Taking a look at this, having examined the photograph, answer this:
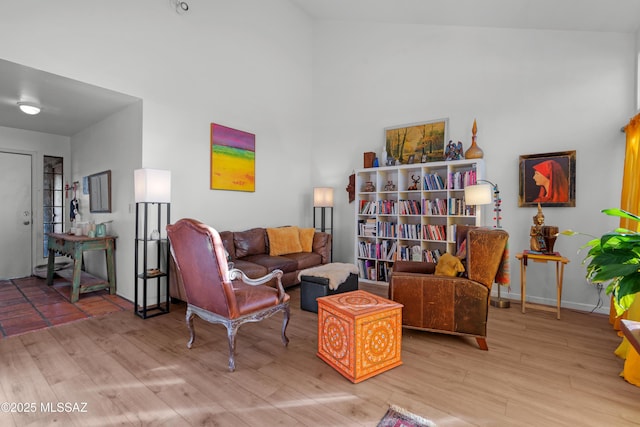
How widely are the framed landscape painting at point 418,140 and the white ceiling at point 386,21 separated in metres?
1.40

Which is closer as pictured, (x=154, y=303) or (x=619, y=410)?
(x=619, y=410)

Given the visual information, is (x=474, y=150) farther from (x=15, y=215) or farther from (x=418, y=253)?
(x=15, y=215)

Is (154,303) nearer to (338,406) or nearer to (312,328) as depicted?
(312,328)

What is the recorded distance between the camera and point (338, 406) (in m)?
1.79

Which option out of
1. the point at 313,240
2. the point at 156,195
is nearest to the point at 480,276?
the point at 313,240

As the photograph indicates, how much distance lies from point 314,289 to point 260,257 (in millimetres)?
1182

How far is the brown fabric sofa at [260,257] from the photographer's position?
367cm

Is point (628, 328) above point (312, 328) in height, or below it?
above

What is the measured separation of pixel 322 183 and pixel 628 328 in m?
4.76

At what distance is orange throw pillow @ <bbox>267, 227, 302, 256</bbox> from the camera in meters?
4.57

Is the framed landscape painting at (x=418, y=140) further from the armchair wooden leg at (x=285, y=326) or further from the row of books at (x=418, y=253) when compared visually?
the armchair wooden leg at (x=285, y=326)

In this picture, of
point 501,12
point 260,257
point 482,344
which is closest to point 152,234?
point 260,257

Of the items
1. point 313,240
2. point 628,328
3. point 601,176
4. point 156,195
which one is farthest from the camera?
point 313,240

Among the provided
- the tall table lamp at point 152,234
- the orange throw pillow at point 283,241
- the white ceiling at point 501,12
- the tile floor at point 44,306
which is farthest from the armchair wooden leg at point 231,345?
the white ceiling at point 501,12
